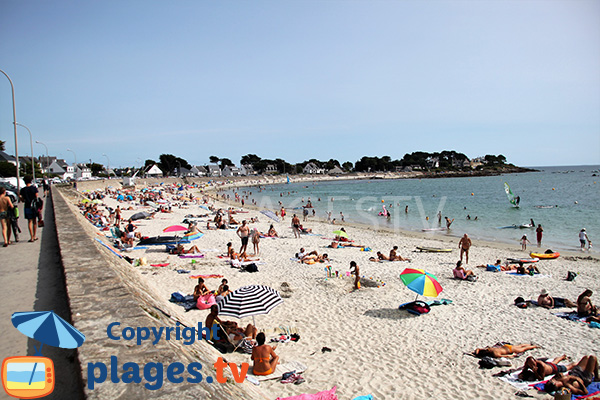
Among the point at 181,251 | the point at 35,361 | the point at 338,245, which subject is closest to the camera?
the point at 35,361

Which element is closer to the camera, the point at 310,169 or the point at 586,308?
the point at 586,308

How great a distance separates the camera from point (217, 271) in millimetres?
12227

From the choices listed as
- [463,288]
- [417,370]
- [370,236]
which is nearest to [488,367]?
[417,370]

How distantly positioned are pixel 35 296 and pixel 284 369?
159 inches

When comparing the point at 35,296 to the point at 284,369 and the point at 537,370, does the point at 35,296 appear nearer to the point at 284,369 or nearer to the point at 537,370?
the point at 284,369

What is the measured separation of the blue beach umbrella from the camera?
2521 mm

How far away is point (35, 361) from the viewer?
Result: 254 cm

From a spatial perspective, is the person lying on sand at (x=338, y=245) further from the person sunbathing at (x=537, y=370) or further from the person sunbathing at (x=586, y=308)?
the person sunbathing at (x=537, y=370)

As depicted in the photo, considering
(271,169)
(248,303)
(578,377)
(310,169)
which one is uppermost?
(310,169)

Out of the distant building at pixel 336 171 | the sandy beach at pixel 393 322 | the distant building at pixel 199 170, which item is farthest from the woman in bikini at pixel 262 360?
the distant building at pixel 336 171

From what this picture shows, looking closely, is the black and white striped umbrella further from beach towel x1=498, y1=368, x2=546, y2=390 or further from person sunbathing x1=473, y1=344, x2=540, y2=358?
beach towel x1=498, y1=368, x2=546, y2=390

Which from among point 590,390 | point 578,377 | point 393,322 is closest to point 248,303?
point 393,322

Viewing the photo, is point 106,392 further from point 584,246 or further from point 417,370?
point 584,246

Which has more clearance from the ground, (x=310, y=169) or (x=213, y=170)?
(x=310, y=169)
